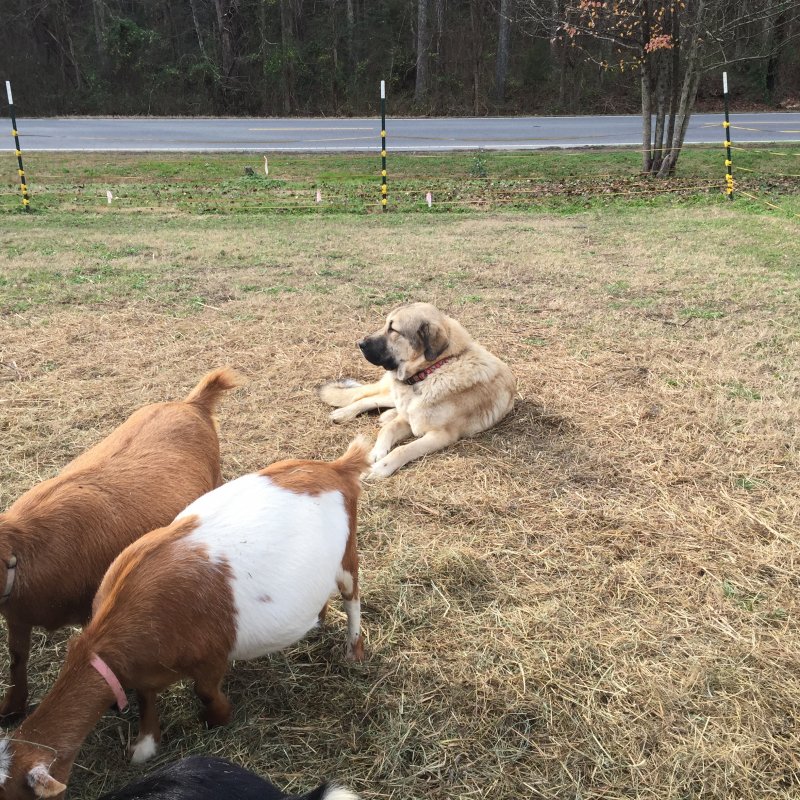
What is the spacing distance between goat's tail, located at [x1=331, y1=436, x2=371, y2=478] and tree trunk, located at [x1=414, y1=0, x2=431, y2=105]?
30.7 m

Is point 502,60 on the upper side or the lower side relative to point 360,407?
upper

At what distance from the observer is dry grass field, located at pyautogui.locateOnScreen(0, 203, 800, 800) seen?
261cm

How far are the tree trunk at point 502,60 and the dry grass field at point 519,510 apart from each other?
24.8 m

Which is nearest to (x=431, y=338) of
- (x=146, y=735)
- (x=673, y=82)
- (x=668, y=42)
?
(x=146, y=735)

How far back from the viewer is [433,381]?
197 inches

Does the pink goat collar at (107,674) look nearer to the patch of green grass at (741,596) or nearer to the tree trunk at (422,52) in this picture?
the patch of green grass at (741,596)

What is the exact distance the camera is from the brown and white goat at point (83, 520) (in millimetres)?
2631

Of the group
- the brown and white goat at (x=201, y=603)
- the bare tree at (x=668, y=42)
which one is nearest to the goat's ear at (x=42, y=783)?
the brown and white goat at (x=201, y=603)

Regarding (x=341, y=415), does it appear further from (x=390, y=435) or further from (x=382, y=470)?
(x=382, y=470)

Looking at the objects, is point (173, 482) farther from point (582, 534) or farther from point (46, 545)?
point (582, 534)

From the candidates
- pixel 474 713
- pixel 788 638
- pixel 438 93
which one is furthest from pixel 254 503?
pixel 438 93

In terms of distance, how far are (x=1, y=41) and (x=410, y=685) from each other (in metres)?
37.9

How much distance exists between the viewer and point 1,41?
3134cm

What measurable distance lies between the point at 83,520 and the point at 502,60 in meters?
32.4
